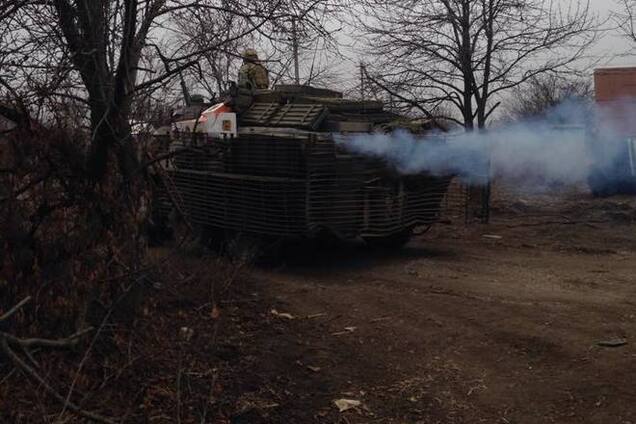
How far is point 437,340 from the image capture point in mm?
6383

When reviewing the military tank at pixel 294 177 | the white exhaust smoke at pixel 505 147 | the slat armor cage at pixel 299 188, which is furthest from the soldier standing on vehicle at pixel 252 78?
the white exhaust smoke at pixel 505 147

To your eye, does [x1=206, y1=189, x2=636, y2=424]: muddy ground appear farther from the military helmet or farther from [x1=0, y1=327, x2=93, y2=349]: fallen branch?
the military helmet

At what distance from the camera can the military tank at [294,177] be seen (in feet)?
30.7

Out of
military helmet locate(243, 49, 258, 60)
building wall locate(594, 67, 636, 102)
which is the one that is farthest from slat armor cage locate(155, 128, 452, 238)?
building wall locate(594, 67, 636, 102)

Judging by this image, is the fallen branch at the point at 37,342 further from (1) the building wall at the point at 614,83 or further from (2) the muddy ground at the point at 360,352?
(1) the building wall at the point at 614,83

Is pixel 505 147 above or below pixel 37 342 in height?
above

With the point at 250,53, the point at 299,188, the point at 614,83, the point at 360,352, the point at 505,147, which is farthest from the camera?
the point at 614,83

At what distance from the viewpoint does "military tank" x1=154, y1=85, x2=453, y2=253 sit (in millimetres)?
9344

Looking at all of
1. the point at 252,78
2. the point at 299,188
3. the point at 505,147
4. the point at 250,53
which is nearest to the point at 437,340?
the point at 250,53

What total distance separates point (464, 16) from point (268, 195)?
20.2 feet

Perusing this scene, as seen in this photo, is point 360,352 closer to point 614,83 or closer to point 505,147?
point 505,147

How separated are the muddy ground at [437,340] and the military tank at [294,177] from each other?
665mm

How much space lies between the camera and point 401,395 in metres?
5.34

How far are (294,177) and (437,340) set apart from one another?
3503 mm
